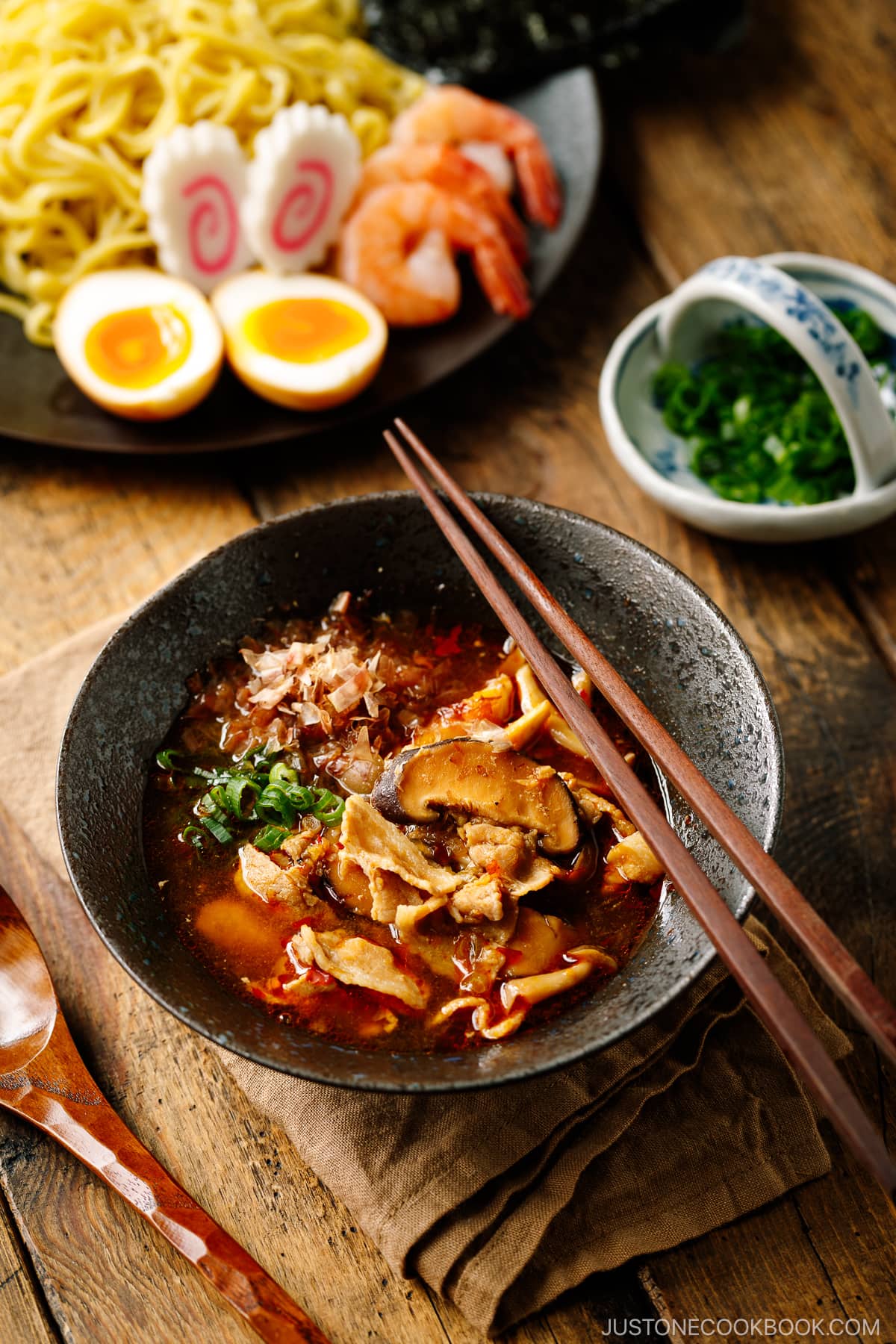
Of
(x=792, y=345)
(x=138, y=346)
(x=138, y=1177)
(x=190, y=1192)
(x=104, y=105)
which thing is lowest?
(x=190, y=1192)

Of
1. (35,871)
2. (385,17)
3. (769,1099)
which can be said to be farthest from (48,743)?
(385,17)

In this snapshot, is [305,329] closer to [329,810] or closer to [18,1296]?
[329,810]

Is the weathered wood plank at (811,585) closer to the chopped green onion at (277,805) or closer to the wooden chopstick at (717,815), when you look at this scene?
the wooden chopstick at (717,815)

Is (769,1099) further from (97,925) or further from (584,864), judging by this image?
(97,925)

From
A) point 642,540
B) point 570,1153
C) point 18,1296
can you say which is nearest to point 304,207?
point 642,540

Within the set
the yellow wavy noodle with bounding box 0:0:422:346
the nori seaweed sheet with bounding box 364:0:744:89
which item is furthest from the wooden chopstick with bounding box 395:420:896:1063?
the nori seaweed sheet with bounding box 364:0:744:89

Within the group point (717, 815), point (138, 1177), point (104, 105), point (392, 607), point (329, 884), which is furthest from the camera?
point (104, 105)

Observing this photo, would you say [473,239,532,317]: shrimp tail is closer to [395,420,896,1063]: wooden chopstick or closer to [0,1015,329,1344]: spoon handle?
[395,420,896,1063]: wooden chopstick
